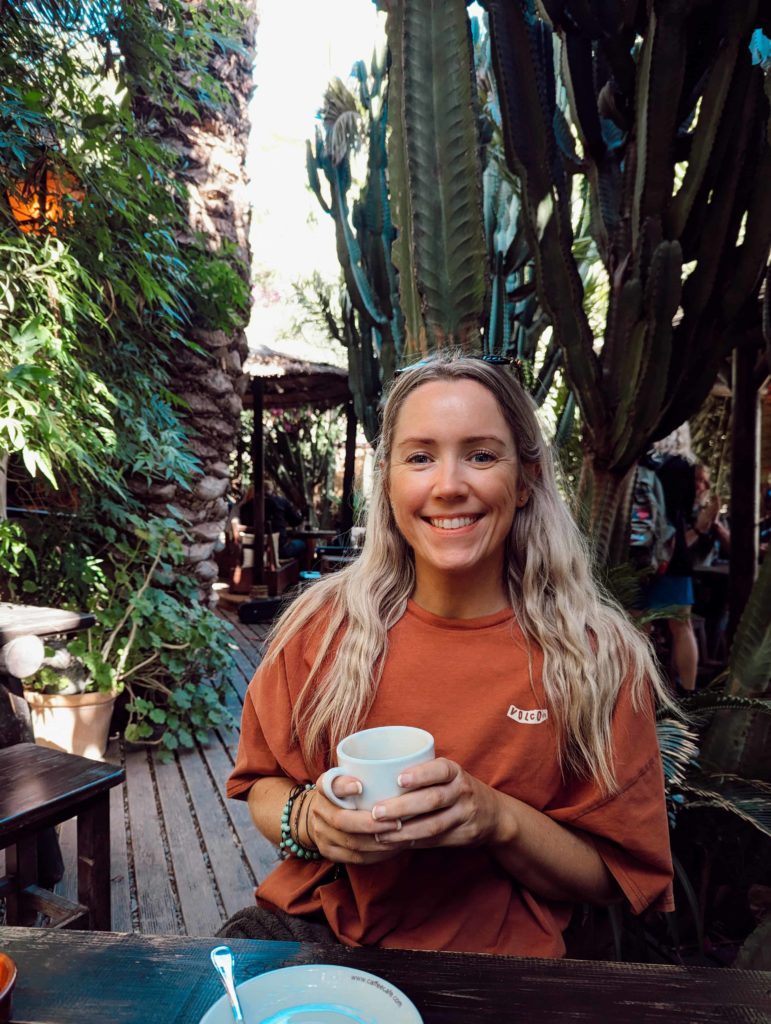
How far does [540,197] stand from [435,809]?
90.4 inches

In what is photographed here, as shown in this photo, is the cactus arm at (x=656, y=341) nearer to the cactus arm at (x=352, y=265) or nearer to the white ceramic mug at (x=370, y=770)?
the white ceramic mug at (x=370, y=770)

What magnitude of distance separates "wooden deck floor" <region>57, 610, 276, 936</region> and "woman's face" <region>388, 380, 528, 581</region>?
1708 mm

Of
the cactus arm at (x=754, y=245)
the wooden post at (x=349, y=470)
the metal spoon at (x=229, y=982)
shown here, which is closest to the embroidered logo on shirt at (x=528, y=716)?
the metal spoon at (x=229, y=982)

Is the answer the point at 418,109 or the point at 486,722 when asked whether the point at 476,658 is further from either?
the point at 418,109

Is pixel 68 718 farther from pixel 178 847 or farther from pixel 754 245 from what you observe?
pixel 754 245

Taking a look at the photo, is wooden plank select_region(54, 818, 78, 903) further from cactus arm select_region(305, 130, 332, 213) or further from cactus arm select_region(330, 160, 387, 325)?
cactus arm select_region(305, 130, 332, 213)

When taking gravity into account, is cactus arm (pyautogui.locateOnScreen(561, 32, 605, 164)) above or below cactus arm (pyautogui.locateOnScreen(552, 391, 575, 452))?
above

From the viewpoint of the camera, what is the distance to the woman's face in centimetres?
137

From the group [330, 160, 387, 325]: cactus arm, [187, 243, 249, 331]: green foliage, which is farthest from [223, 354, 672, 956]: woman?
[330, 160, 387, 325]: cactus arm

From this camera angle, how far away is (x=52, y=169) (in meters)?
3.10

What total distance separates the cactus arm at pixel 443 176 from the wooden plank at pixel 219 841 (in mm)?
2170

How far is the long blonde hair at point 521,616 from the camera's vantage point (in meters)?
1.30

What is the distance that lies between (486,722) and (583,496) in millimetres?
1698

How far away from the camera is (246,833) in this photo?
11.1 ft
